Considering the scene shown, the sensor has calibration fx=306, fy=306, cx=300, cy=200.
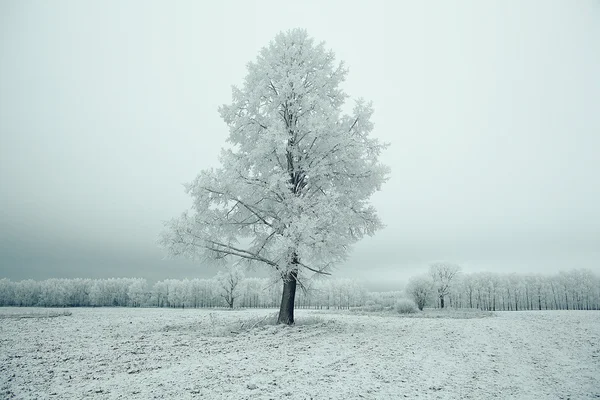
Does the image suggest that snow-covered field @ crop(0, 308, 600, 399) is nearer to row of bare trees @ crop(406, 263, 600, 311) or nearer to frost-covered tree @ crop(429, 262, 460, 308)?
frost-covered tree @ crop(429, 262, 460, 308)

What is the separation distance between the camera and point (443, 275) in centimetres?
7481

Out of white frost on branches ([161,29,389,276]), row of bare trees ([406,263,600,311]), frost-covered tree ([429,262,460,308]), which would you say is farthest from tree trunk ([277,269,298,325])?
row of bare trees ([406,263,600,311])

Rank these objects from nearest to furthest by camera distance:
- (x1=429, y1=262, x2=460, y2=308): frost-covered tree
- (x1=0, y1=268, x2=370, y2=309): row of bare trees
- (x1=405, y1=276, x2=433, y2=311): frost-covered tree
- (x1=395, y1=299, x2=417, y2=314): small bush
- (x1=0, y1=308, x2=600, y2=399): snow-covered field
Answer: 1. (x1=0, y1=308, x2=600, y2=399): snow-covered field
2. (x1=395, y1=299, x2=417, y2=314): small bush
3. (x1=405, y1=276, x2=433, y2=311): frost-covered tree
4. (x1=429, y1=262, x2=460, y2=308): frost-covered tree
5. (x1=0, y1=268, x2=370, y2=309): row of bare trees

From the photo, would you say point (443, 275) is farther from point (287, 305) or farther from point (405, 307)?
point (287, 305)

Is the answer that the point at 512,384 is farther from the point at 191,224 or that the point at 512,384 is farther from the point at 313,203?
the point at 191,224

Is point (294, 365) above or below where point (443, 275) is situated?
above

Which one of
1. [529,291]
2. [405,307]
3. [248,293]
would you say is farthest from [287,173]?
[529,291]

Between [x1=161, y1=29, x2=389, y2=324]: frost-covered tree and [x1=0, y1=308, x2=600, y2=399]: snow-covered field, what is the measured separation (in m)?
3.23

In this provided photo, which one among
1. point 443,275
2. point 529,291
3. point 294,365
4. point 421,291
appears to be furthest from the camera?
point 529,291

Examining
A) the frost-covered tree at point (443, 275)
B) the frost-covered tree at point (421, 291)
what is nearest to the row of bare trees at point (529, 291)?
the frost-covered tree at point (443, 275)

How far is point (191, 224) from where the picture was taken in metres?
11.9

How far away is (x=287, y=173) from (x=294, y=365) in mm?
7285

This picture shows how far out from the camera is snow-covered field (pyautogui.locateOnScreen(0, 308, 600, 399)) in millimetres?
5527

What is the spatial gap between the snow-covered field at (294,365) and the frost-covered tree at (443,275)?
222 feet
